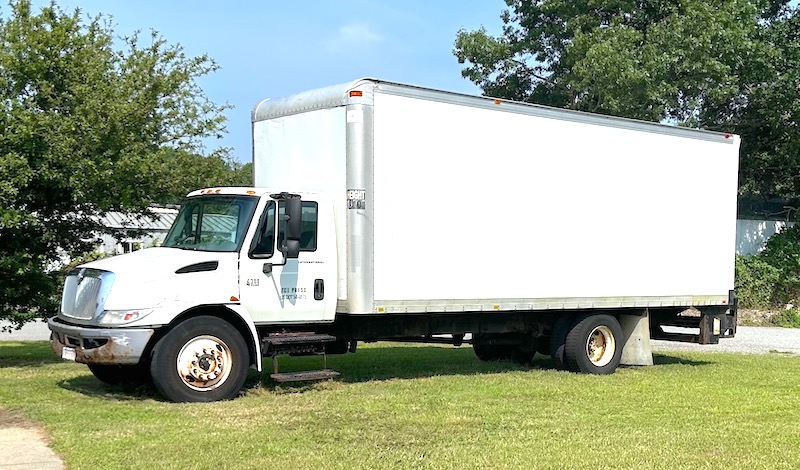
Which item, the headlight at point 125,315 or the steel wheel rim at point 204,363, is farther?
the steel wheel rim at point 204,363

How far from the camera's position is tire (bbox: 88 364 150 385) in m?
10.7

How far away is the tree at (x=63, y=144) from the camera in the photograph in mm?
12281

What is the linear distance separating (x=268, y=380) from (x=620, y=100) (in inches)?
587

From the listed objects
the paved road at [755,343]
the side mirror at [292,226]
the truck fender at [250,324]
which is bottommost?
the paved road at [755,343]

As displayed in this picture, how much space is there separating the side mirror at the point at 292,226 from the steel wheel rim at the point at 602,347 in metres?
5.11

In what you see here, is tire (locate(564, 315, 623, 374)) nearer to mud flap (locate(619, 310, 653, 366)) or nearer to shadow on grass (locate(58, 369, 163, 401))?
mud flap (locate(619, 310, 653, 366))

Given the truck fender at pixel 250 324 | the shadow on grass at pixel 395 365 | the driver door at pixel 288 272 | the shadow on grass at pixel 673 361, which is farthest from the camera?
the shadow on grass at pixel 673 361

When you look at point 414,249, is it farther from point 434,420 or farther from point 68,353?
point 68,353

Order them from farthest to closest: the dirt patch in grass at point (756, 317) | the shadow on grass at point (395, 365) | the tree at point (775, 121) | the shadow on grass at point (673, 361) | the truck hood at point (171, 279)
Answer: the tree at point (775, 121), the dirt patch in grass at point (756, 317), the shadow on grass at point (673, 361), the shadow on grass at point (395, 365), the truck hood at point (171, 279)

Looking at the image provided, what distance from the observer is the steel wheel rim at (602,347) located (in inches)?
513

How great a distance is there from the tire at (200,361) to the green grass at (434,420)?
193mm

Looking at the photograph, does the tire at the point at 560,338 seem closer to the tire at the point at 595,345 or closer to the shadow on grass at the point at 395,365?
the tire at the point at 595,345

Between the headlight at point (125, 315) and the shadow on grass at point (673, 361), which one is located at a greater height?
the headlight at point (125, 315)

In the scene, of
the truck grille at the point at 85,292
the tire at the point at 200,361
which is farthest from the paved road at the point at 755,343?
the truck grille at the point at 85,292
